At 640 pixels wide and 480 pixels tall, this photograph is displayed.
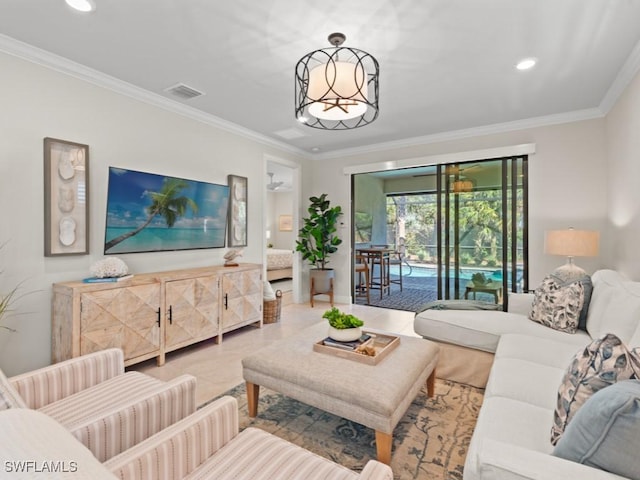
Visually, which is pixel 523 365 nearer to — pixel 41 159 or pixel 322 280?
pixel 322 280

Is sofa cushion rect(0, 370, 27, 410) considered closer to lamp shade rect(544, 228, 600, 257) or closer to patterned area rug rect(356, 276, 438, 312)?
lamp shade rect(544, 228, 600, 257)

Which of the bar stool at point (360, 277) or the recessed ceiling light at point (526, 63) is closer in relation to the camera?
the recessed ceiling light at point (526, 63)

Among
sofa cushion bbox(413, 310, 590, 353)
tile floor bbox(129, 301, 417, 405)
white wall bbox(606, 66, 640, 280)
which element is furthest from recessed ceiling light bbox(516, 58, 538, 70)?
tile floor bbox(129, 301, 417, 405)

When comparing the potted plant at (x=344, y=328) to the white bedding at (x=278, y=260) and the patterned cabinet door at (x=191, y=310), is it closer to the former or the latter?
the patterned cabinet door at (x=191, y=310)

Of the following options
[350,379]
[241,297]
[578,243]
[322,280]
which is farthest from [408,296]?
[350,379]

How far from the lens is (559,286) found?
104 inches

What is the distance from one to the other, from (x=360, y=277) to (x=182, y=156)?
382 cm

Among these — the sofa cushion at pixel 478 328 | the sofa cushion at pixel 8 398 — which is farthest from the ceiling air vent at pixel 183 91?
the sofa cushion at pixel 478 328

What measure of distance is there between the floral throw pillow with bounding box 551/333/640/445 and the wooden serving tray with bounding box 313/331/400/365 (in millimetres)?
935

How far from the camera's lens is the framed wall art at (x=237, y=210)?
4242 millimetres

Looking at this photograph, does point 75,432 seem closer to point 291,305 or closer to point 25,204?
point 25,204

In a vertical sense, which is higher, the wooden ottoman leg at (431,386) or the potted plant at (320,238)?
the potted plant at (320,238)

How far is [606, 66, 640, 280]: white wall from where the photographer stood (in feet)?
8.98

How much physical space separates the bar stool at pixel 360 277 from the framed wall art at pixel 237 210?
2285mm
